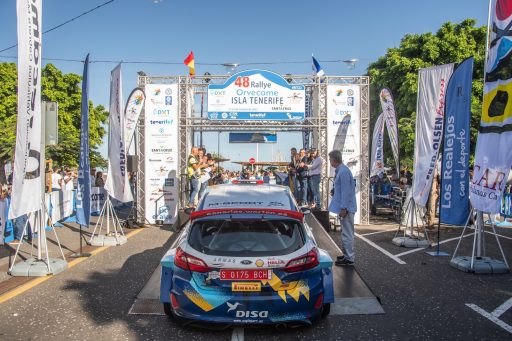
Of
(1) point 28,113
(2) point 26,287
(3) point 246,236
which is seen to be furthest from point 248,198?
(1) point 28,113

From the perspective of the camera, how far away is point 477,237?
7.54 m

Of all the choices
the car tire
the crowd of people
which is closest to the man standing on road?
the car tire

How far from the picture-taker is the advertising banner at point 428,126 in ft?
28.5

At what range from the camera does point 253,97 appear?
13.1 metres

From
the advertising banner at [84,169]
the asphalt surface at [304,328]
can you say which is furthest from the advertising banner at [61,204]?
the asphalt surface at [304,328]

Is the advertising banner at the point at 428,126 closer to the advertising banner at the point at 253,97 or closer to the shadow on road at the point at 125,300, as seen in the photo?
the advertising banner at the point at 253,97

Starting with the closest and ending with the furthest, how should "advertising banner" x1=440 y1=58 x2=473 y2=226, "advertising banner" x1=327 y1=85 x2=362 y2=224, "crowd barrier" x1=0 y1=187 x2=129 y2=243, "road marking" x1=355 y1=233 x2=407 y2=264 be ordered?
"advertising banner" x1=440 y1=58 x2=473 y2=226, "road marking" x1=355 y1=233 x2=407 y2=264, "crowd barrier" x1=0 y1=187 x2=129 y2=243, "advertising banner" x1=327 y1=85 x2=362 y2=224

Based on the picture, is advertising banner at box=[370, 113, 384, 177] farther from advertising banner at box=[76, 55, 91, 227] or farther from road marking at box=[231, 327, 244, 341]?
road marking at box=[231, 327, 244, 341]

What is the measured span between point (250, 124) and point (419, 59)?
43.8 ft

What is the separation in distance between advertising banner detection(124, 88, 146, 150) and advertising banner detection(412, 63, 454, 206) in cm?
727

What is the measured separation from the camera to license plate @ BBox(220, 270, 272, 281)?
13.0 feet

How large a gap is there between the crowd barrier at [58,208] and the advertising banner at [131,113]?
2.14 meters

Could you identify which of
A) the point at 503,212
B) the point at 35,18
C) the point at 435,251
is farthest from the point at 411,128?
the point at 35,18

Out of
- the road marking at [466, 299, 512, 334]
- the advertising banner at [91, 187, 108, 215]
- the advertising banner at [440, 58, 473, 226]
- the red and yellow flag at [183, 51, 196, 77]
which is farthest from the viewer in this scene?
the red and yellow flag at [183, 51, 196, 77]
